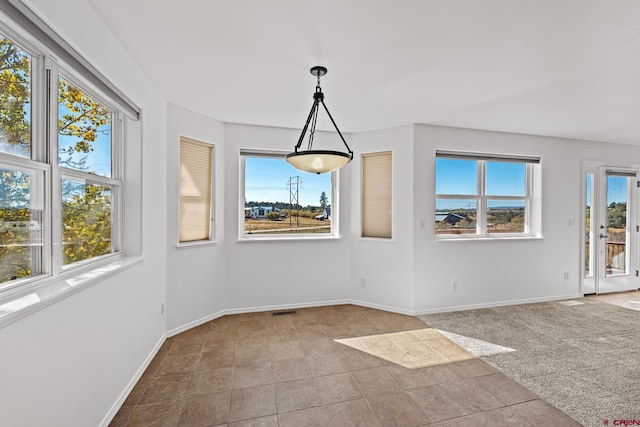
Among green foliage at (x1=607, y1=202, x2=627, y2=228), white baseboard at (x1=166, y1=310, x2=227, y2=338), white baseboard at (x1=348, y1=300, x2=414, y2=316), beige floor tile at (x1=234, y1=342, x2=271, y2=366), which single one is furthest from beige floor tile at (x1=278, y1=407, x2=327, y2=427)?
green foliage at (x1=607, y1=202, x2=627, y2=228)

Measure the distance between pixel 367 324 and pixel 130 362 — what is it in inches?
94.4

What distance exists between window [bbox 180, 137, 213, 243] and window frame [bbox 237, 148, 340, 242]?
0.40 meters

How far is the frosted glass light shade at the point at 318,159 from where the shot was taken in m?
2.15

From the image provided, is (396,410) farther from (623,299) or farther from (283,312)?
(623,299)

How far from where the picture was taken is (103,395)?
6.37 feet

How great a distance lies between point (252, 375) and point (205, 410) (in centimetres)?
50

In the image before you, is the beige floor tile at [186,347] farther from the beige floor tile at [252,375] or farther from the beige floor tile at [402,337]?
the beige floor tile at [402,337]

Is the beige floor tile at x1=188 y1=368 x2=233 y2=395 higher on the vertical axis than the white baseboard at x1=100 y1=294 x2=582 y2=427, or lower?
lower

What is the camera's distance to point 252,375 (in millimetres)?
2578

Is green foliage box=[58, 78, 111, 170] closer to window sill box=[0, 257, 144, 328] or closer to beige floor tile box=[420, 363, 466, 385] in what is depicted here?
window sill box=[0, 257, 144, 328]

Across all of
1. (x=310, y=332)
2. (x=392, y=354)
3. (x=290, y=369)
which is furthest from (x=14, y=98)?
(x=392, y=354)

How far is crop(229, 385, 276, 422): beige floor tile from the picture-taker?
2096 millimetres

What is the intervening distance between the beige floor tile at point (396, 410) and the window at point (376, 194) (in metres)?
2.31

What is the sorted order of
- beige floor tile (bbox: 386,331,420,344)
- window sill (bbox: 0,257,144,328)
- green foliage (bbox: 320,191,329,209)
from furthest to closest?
green foliage (bbox: 320,191,329,209), beige floor tile (bbox: 386,331,420,344), window sill (bbox: 0,257,144,328)
